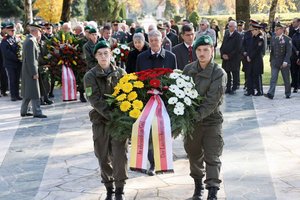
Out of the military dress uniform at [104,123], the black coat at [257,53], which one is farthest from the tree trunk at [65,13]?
the military dress uniform at [104,123]

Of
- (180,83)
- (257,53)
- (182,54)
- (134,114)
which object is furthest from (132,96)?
(257,53)

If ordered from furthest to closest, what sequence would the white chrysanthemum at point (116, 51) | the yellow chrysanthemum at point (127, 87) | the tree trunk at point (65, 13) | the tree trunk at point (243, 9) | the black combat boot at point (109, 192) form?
1. the tree trunk at point (65, 13)
2. the tree trunk at point (243, 9)
3. the white chrysanthemum at point (116, 51)
4. the black combat boot at point (109, 192)
5. the yellow chrysanthemum at point (127, 87)

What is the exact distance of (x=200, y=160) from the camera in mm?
5977

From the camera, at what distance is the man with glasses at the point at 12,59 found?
13.1 metres

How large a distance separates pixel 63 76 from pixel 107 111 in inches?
276

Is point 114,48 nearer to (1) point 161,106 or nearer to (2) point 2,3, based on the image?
(1) point 161,106

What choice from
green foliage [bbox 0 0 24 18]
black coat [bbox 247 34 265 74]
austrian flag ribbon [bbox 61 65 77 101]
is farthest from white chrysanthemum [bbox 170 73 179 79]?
green foliage [bbox 0 0 24 18]

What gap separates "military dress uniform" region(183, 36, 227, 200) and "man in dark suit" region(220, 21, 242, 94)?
7948mm

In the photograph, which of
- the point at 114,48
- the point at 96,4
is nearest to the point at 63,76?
the point at 114,48

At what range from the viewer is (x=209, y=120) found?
5.67 metres

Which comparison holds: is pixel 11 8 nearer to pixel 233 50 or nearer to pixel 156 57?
pixel 233 50

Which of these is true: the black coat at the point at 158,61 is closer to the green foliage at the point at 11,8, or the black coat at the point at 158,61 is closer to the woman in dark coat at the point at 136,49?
the woman in dark coat at the point at 136,49

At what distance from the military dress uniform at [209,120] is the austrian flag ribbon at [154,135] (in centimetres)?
39

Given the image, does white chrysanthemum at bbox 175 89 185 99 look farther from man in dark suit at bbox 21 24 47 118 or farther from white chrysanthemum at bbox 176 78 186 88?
man in dark suit at bbox 21 24 47 118
